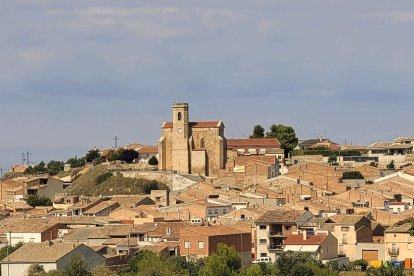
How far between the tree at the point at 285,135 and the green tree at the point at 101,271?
4786 cm

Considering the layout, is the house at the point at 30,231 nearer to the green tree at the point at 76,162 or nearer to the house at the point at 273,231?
the house at the point at 273,231

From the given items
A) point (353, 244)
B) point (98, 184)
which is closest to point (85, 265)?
point (353, 244)

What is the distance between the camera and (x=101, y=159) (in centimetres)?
10325

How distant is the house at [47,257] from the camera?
5422cm

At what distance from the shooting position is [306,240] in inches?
2286

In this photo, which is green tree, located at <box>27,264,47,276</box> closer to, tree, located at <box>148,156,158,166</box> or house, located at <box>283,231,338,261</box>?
house, located at <box>283,231,338,261</box>

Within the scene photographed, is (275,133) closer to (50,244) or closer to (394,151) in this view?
(394,151)

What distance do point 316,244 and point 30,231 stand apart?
16.5 m

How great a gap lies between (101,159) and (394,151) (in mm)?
23648

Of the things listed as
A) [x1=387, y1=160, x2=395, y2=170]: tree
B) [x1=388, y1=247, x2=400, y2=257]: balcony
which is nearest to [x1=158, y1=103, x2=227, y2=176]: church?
[x1=387, y1=160, x2=395, y2=170]: tree

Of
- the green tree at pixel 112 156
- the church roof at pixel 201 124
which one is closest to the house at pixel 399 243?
the church roof at pixel 201 124

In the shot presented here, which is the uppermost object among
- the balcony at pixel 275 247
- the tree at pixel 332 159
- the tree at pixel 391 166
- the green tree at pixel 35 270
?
the tree at pixel 332 159

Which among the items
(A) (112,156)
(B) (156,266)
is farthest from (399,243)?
(A) (112,156)

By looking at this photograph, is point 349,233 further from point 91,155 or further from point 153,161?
point 91,155
